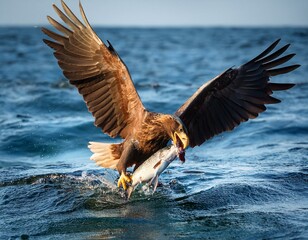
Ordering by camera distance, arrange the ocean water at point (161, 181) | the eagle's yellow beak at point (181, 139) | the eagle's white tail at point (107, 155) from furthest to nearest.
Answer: the eagle's white tail at point (107, 155) → the eagle's yellow beak at point (181, 139) → the ocean water at point (161, 181)

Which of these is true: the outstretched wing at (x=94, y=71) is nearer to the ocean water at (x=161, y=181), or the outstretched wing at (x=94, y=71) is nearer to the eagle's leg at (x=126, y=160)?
the eagle's leg at (x=126, y=160)

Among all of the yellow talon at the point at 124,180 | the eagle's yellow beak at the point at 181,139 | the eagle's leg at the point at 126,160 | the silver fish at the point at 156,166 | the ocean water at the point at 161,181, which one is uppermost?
the eagle's yellow beak at the point at 181,139

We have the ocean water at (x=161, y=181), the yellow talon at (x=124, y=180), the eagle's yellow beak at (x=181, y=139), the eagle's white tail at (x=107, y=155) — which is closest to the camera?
the ocean water at (x=161, y=181)

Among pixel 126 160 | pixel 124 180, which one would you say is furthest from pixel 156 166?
pixel 126 160

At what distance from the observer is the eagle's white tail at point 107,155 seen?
7703 mm

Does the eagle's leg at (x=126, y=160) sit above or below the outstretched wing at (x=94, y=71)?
below

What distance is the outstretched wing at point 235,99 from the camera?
25.5ft

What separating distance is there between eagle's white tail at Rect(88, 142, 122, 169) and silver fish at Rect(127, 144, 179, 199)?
3.05ft

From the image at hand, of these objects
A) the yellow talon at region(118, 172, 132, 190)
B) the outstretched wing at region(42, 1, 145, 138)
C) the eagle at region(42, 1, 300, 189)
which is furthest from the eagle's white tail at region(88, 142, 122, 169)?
the yellow talon at region(118, 172, 132, 190)

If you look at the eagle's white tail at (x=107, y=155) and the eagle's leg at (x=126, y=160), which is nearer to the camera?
the eagle's leg at (x=126, y=160)

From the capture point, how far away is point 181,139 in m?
6.46

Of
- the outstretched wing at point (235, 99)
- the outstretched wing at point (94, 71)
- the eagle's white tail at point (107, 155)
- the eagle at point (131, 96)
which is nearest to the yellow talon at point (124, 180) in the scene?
the eagle at point (131, 96)

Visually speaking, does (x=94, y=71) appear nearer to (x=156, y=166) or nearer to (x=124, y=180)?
(x=124, y=180)

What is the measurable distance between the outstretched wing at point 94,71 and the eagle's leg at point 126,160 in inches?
11.7
